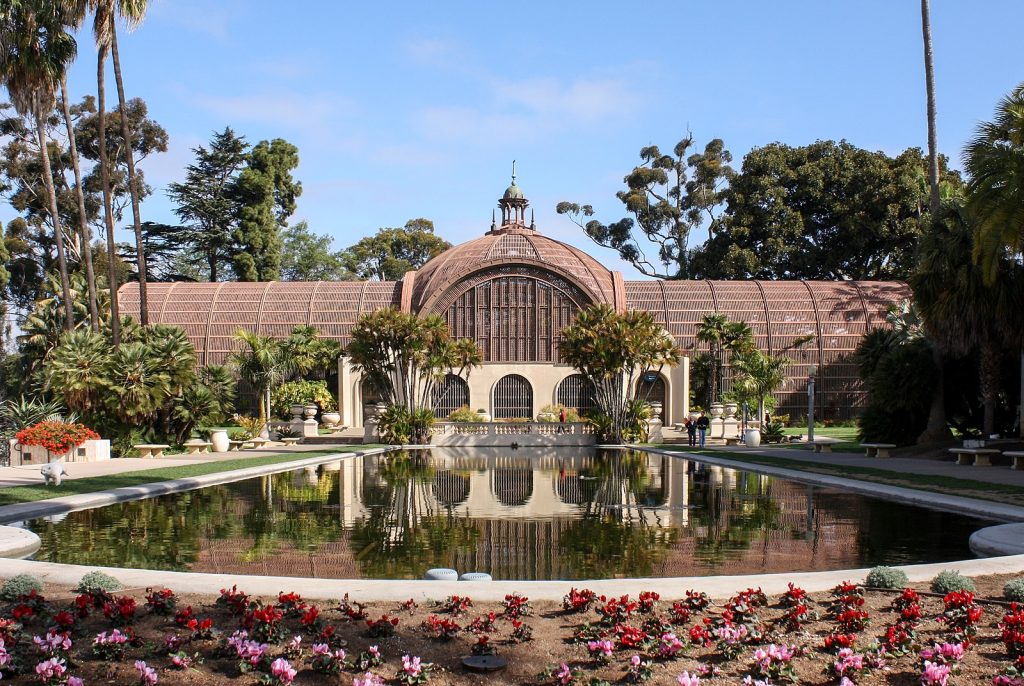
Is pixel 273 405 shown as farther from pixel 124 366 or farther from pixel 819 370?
pixel 819 370

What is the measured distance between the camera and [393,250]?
89.0m

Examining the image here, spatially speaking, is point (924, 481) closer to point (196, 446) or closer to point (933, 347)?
point (933, 347)

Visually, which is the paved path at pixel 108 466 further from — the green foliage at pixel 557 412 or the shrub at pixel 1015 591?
the shrub at pixel 1015 591

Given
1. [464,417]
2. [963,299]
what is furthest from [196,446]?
[963,299]

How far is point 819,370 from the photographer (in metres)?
55.2

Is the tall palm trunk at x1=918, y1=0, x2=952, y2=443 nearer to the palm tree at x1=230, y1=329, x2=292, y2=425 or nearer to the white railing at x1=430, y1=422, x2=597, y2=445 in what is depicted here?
the white railing at x1=430, y1=422, x2=597, y2=445

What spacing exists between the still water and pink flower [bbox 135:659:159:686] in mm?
3927

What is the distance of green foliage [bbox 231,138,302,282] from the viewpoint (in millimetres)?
69875

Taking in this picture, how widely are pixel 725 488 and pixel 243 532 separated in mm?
11216

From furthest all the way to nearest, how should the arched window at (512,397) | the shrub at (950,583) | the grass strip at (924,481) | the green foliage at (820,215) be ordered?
the green foliage at (820,215) → the arched window at (512,397) → the grass strip at (924,481) → the shrub at (950,583)

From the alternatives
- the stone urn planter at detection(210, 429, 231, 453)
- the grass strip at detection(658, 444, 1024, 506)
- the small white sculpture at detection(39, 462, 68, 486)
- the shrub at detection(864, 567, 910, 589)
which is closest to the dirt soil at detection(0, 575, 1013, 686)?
the shrub at detection(864, 567, 910, 589)

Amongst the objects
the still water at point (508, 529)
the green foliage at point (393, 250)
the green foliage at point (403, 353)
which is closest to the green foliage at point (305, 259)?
the green foliage at point (393, 250)

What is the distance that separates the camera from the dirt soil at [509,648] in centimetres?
706

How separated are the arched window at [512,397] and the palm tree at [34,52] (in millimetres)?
23681
